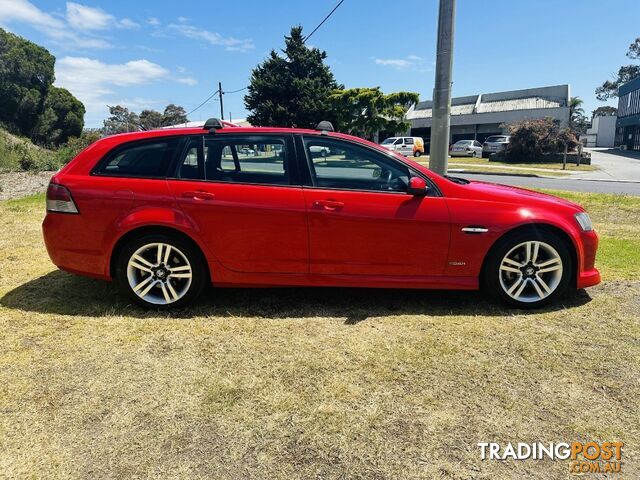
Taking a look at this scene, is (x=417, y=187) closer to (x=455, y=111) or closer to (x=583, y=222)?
(x=583, y=222)

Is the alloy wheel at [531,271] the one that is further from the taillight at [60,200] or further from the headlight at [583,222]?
the taillight at [60,200]

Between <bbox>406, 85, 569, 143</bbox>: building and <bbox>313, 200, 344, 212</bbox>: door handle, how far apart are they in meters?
43.6

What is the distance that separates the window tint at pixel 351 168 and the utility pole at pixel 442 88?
3.36 meters

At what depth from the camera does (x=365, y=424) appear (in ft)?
8.03

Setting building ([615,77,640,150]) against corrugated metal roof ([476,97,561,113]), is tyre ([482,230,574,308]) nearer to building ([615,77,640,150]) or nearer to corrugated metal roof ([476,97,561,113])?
corrugated metal roof ([476,97,561,113])

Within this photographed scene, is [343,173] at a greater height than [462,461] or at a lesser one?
greater

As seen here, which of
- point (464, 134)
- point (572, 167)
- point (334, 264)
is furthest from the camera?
point (464, 134)

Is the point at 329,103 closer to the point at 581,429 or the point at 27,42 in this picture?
the point at 27,42

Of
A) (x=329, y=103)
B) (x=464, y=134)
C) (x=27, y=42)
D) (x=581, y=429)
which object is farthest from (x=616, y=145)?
(x=581, y=429)

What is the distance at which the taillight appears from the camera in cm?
381

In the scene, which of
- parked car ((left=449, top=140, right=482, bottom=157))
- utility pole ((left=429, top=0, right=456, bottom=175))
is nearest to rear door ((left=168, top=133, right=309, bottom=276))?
utility pole ((left=429, top=0, right=456, bottom=175))

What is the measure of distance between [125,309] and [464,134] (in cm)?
5902

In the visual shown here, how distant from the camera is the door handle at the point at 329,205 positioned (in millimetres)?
3738

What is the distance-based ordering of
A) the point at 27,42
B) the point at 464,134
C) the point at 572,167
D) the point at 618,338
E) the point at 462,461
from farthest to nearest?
the point at 464,134 → the point at 27,42 → the point at 572,167 → the point at 618,338 → the point at 462,461
